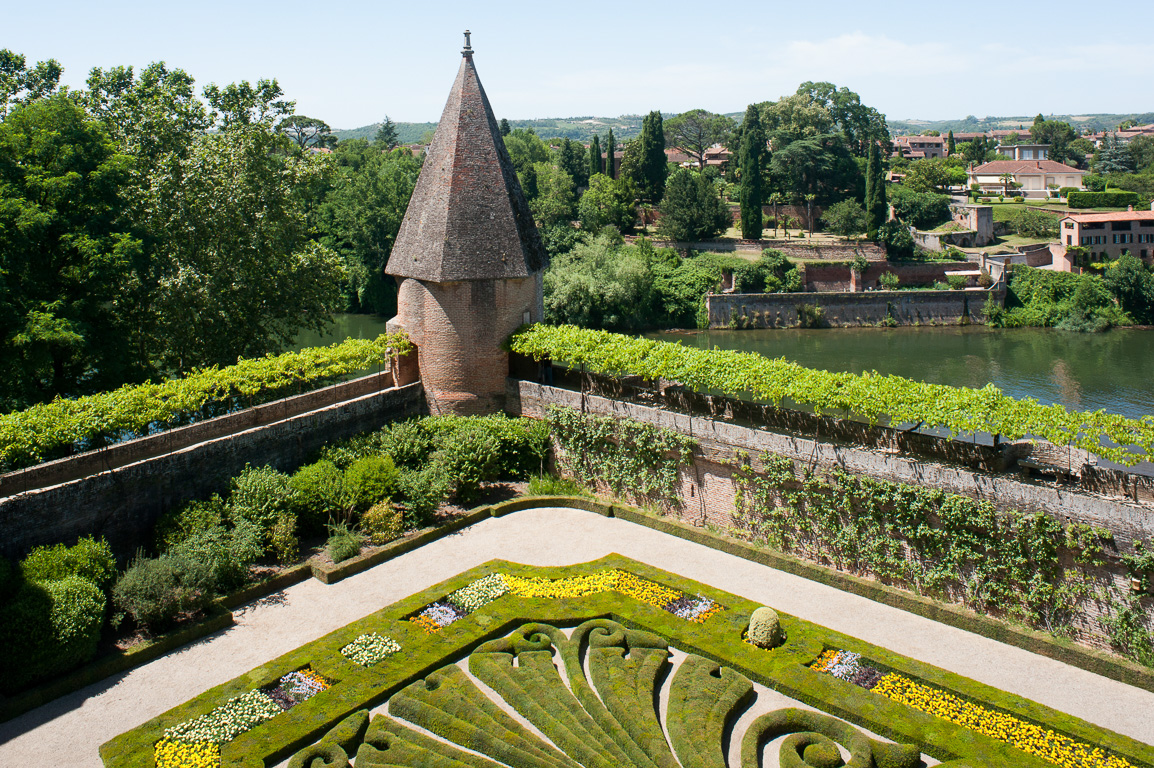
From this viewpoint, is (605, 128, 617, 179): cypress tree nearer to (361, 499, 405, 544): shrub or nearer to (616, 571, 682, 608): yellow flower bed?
(361, 499, 405, 544): shrub

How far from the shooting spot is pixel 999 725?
43.6 feet

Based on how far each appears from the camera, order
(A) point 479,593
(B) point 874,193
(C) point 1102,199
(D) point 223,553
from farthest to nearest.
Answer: (C) point 1102,199
(B) point 874,193
(A) point 479,593
(D) point 223,553

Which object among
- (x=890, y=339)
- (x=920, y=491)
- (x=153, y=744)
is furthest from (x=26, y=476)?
(x=890, y=339)

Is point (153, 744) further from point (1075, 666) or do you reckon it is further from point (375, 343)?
point (1075, 666)

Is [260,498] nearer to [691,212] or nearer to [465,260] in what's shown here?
[465,260]

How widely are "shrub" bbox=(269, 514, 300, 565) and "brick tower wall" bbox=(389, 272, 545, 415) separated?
5.89m

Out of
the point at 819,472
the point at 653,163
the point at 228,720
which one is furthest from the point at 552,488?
the point at 653,163

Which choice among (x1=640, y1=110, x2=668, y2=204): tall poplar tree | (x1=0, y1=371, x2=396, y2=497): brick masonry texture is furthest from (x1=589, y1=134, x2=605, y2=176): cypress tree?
(x1=0, y1=371, x2=396, y2=497): brick masonry texture

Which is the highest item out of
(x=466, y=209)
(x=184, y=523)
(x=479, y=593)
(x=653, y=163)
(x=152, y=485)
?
(x=653, y=163)

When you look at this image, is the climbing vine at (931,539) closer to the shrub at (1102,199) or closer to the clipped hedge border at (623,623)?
the clipped hedge border at (623,623)

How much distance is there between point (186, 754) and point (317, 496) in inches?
282

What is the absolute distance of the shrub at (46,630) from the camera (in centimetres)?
1412

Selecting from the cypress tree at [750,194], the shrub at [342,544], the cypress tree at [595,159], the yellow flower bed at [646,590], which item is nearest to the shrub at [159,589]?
the shrub at [342,544]

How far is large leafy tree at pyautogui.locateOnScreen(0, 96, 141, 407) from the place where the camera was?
21031 millimetres
